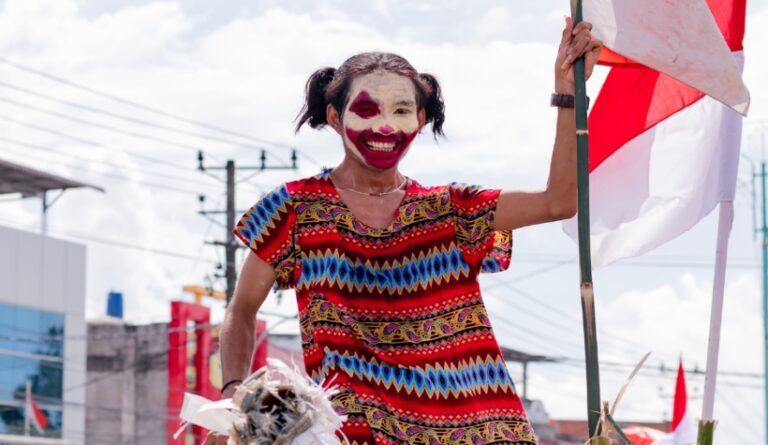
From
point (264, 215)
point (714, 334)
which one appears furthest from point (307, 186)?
point (714, 334)

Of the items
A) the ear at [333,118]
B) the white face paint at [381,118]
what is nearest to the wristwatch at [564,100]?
the white face paint at [381,118]

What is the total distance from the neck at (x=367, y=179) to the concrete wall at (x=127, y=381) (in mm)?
35762

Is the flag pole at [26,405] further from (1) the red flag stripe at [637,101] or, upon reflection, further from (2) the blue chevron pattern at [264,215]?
(2) the blue chevron pattern at [264,215]

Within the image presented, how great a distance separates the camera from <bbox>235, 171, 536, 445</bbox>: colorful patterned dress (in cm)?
441

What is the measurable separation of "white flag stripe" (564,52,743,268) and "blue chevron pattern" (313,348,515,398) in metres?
0.97

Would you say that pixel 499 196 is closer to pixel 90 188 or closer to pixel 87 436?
pixel 90 188

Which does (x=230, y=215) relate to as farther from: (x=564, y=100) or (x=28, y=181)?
(x=564, y=100)

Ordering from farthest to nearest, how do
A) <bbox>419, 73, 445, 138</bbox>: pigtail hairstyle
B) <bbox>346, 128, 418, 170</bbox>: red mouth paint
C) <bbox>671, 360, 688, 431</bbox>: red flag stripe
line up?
<bbox>671, 360, 688, 431</bbox>: red flag stripe < <bbox>419, 73, 445, 138</bbox>: pigtail hairstyle < <bbox>346, 128, 418, 170</bbox>: red mouth paint

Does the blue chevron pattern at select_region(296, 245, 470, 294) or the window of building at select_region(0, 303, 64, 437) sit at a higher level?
the blue chevron pattern at select_region(296, 245, 470, 294)

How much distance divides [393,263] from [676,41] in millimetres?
982

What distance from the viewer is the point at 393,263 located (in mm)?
4586

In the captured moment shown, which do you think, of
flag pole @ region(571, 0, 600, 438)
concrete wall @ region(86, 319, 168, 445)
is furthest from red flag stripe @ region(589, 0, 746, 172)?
concrete wall @ region(86, 319, 168, 445)

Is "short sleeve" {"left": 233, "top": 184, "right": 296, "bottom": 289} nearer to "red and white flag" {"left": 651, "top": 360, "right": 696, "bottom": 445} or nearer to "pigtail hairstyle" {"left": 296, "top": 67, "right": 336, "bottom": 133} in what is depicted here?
"pigtail hairstyle" {"left": 296, "top": 67, "right": 336, "bottom": 133}

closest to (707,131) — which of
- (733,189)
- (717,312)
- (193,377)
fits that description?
(733,189)
